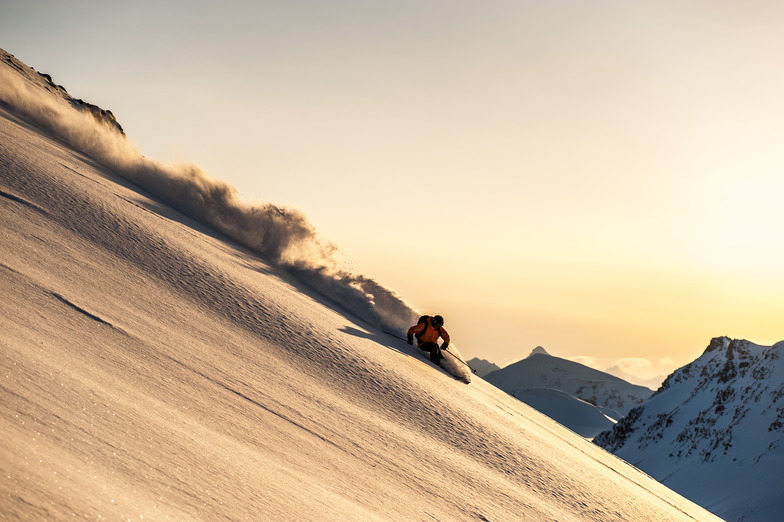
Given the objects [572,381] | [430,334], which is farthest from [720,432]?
[572,381]

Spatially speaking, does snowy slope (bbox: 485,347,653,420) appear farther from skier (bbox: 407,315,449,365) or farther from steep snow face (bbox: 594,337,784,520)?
skier (bbox: 407,315,449,365)

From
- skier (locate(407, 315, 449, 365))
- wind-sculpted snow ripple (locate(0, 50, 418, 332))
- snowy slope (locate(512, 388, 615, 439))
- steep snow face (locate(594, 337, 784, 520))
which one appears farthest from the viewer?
snowy slope (locate(512, 388, 615, 439))

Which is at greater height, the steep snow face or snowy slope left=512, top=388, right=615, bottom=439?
the steep snow face

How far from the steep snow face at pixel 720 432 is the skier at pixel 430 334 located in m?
47.4

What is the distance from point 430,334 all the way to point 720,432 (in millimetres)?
66585

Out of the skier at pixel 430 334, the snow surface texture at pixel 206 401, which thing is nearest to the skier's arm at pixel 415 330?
the skier at pixel 430 334

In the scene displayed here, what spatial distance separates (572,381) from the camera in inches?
6841

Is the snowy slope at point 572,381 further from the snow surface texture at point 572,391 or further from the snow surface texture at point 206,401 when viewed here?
the snow surface texture at point 206,401

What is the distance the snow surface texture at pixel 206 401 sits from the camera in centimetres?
430

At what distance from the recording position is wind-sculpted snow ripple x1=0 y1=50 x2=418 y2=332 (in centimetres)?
1278

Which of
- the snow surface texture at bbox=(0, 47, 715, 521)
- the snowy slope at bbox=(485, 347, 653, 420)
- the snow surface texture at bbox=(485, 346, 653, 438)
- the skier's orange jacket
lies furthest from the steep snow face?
the snowy slope at bbox=(485, 347, 653, 420)

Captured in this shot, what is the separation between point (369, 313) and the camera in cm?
1241

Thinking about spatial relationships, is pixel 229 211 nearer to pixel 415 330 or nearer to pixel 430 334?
pixel 415 330

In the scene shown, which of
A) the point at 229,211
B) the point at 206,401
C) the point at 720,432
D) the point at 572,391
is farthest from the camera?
the point at 572,391
